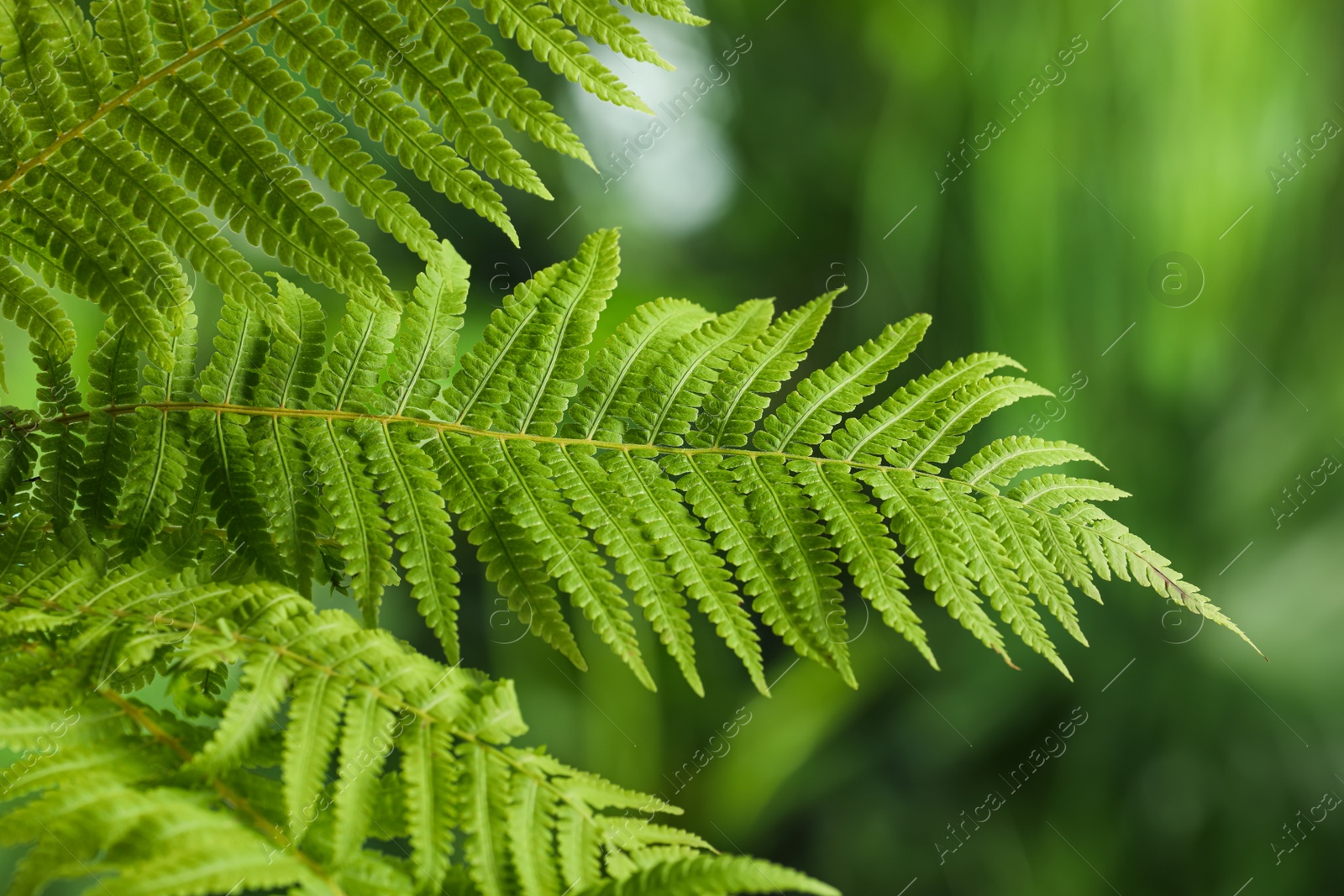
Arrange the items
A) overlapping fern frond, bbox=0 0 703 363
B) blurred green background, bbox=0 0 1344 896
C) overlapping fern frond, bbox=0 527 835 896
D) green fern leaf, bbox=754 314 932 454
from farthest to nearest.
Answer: blurred green background, bbox=0 0 1344 896 < green fern leaf, bbox=754 314 932 454 < overlapping fern frond, bbox=0 0 703 363 < overlapping fern frond, bbox=0 527 835 896

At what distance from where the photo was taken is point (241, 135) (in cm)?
62

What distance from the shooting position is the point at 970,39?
255 cm

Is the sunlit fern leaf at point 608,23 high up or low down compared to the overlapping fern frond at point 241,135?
down

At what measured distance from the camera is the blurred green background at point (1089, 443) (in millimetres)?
2240

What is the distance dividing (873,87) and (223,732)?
2.83 meters

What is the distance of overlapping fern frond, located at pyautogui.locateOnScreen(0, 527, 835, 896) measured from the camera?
1.39ft

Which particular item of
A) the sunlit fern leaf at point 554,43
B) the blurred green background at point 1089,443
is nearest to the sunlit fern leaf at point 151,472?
the sunlit fern leaf at point 554,43

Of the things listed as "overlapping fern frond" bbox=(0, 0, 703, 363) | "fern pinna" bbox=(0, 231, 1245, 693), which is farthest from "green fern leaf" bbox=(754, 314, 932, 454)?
"overlapping fern frond" bbox=(0, 0, 703, 363)

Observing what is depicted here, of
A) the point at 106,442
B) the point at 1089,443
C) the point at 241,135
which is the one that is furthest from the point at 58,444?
the point at 1089,443

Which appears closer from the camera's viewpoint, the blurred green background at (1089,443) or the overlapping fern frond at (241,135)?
the overlapping fern frond at (241,135)

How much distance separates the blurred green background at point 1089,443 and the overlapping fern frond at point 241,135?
4.93ft

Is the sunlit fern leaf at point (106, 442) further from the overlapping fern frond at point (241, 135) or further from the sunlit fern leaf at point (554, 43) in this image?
the sunlit fern leaf at point (554, 43)

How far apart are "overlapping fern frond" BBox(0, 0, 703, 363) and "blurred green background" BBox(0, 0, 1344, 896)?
150 centimetres

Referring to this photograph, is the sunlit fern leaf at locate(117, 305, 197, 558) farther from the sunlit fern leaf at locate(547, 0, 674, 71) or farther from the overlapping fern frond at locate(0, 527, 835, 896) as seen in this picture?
the sunlit fern leaf at locate(547, 0, 674, 71)
